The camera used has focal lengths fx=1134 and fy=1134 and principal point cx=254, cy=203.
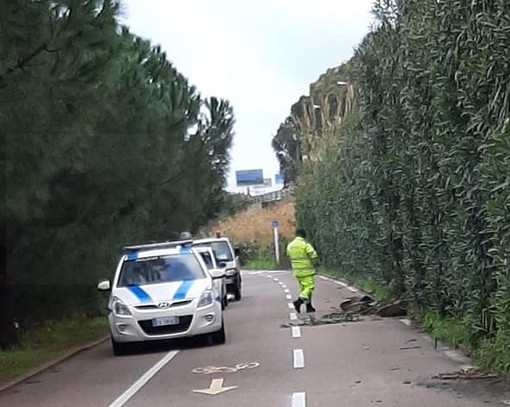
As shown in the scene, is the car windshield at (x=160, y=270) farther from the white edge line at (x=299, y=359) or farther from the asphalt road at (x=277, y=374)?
the white edge line at (x=299, y=359)

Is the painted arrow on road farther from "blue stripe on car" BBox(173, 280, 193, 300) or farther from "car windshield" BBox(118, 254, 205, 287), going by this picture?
"car windshield" BBox(118, 254, 205, 287)

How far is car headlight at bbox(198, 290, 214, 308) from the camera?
18688 millimetres

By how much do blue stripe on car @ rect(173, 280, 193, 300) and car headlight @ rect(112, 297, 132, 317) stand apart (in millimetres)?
811

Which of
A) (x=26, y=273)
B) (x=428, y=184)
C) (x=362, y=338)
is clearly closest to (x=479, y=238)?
(x=428, y=184)

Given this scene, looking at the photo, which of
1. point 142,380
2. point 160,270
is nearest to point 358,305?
point 160,270

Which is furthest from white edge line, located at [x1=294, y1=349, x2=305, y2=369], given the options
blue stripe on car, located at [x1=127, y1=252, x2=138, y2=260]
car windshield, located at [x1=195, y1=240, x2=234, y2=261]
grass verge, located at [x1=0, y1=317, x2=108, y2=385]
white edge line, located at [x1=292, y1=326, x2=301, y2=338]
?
car windshield, located at [x1=195, y1=240, x2=234, y2=261]

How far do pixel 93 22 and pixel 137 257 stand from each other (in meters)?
7.21

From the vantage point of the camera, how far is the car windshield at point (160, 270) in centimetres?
1953

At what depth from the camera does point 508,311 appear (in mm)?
11609

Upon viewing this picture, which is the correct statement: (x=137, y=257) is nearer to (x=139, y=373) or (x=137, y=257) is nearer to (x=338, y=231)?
(x=139, y=373)

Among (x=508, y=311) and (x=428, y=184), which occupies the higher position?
(x=428, y=184)

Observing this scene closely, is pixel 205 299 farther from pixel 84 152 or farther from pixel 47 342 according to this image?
pixel 47 342

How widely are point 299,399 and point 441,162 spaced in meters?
4.54

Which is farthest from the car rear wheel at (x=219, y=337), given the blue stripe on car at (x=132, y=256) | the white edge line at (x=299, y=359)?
the white edge line at (x=299, y=359)
